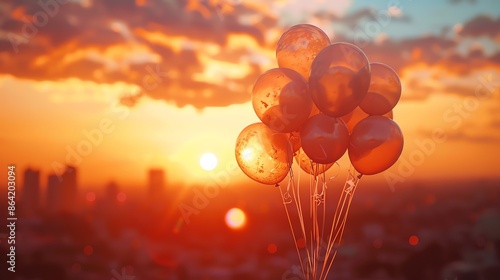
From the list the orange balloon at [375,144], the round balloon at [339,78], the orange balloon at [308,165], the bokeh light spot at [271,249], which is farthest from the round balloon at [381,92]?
the bokeh light spot at [271,249]

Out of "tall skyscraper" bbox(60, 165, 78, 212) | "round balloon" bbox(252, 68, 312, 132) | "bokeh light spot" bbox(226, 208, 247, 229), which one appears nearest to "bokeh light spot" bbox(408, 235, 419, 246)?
"bokeh light spot" bbox(226, 208, 247, 229)

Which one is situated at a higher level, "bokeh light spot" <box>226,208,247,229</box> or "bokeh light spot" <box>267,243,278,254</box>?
"bokeh light spot" <box>226,208,247,229</box>

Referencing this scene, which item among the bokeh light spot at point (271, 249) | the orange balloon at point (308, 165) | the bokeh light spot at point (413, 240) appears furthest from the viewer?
the bokeh light spot at point (413, 240)

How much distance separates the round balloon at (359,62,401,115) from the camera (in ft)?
12.3

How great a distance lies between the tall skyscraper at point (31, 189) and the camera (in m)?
13.3

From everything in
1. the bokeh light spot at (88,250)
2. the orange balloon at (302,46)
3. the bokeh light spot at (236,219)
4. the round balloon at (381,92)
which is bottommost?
the bokeh light spot at (88,250)

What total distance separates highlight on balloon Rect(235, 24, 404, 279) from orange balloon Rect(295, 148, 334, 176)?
2 centimetres

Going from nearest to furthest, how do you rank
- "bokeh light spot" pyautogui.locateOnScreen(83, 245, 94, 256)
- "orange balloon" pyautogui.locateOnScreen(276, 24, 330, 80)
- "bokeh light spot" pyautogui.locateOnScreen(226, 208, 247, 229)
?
"orange balloon" pyautogui.locateOnScreen(276, 24, 330, 80) < "bokeh light spot" pyautogui.locateOnScreen(226, 208, 247, 229) < "bokeh light spot" pyautogui.locateOnScreen(83, 245, 94, 256)

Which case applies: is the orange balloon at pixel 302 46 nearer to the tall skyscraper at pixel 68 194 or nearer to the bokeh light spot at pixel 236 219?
the tall skyscraper at pixel 68 194

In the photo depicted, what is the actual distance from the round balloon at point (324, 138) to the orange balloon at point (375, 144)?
0.32 ft

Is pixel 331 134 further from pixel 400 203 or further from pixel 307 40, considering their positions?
→ pixel 400 203

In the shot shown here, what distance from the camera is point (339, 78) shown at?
335 cm

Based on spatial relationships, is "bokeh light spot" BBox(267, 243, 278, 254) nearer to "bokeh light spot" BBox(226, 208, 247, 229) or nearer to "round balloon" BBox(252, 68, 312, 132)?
"bokeh light spot" BBox(226, 208, 247, 229)

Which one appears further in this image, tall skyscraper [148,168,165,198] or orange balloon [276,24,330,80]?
tall skyscraper [148,168,165,198]
